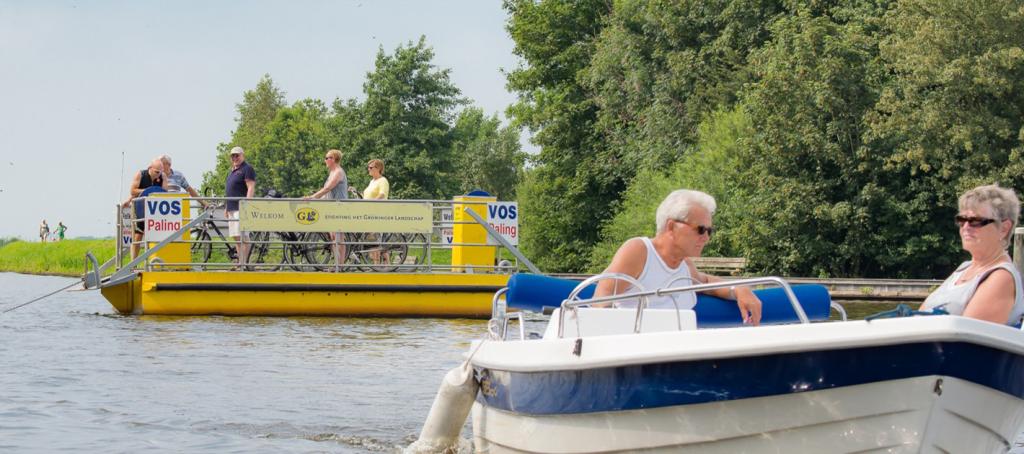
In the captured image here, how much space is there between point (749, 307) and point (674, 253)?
440mm

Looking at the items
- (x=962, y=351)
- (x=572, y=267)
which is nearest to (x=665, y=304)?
(x=962, y=351)

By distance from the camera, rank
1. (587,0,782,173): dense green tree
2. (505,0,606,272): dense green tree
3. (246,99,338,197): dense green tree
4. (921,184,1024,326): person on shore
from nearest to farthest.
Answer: (921,184,1024,326): person on shore < (587,0,782,173): dense green tree < (505,0,606,272): dense green tree < (246,99,338,197): dense green tree

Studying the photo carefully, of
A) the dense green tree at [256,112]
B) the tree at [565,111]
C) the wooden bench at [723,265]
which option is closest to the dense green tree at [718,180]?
the wooden bench at [723,265]

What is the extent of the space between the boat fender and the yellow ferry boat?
10073 millimetres

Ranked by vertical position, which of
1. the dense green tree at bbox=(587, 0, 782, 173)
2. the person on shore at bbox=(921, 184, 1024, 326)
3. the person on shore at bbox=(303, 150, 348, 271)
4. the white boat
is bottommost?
the white boat

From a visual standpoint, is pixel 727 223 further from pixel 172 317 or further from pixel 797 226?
pixel 172 317

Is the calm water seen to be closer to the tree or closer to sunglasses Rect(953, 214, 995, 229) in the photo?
sunglasses Rect(953, 214, 995, 229)

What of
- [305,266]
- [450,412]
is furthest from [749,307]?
[305,266]

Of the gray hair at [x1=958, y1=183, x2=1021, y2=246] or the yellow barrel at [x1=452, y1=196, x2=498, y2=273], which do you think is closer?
the gray hair at [x1=958, y1=183, x2=1021, y2=246]

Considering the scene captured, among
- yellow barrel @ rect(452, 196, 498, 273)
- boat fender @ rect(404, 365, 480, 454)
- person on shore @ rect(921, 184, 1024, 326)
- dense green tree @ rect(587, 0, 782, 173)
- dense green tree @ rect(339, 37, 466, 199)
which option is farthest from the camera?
dense green tree @ rect(339, 37, 466, 199)

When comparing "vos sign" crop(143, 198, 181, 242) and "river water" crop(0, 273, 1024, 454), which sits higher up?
"vos sign" crop(143, 198, 181, 242)

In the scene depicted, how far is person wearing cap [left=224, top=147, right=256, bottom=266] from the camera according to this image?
19109 millimetres

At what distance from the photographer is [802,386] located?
5.59m

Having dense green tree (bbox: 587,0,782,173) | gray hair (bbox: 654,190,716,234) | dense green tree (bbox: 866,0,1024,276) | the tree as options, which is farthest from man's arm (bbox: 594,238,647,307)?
the tree
